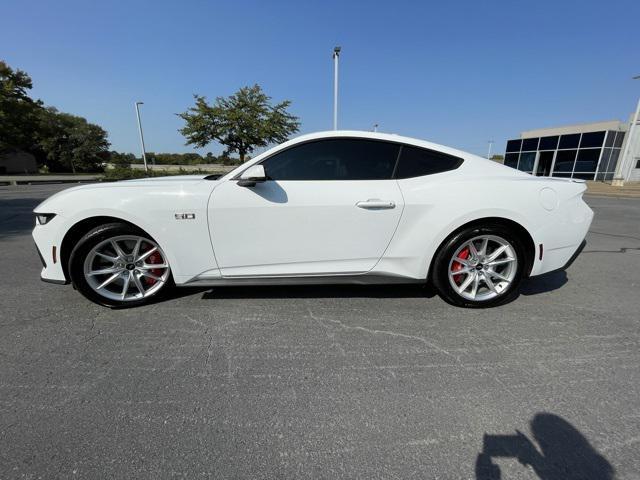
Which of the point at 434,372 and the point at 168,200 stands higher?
the point at 168,200

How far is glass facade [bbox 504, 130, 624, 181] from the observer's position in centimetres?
2275

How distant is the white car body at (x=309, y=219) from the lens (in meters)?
2.47

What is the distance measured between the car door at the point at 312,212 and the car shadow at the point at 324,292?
0.43m

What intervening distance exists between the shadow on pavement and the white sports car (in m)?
1.28

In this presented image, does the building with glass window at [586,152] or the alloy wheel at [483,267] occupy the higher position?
the building with glass window at [586,152]

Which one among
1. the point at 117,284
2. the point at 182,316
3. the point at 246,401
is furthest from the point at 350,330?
the point at 117,284

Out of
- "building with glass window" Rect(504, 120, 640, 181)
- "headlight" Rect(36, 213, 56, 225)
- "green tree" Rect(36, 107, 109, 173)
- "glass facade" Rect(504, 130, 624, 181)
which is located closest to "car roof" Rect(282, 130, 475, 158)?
"headlight" Rect(36, 213, 56, 225)

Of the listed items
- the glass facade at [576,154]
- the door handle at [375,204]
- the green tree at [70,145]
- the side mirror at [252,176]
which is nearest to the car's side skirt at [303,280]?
the door handle at [375,204]

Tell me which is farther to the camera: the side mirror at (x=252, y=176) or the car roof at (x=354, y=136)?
the car roof at (x=354, y=136)

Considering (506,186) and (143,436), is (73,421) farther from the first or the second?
(506,186)

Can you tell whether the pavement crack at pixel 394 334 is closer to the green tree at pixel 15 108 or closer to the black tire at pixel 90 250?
the black tire at pixel 90 250

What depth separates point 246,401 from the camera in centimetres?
169

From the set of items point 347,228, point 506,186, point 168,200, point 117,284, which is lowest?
point 117,284

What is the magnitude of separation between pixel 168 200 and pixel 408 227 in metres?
2.00
